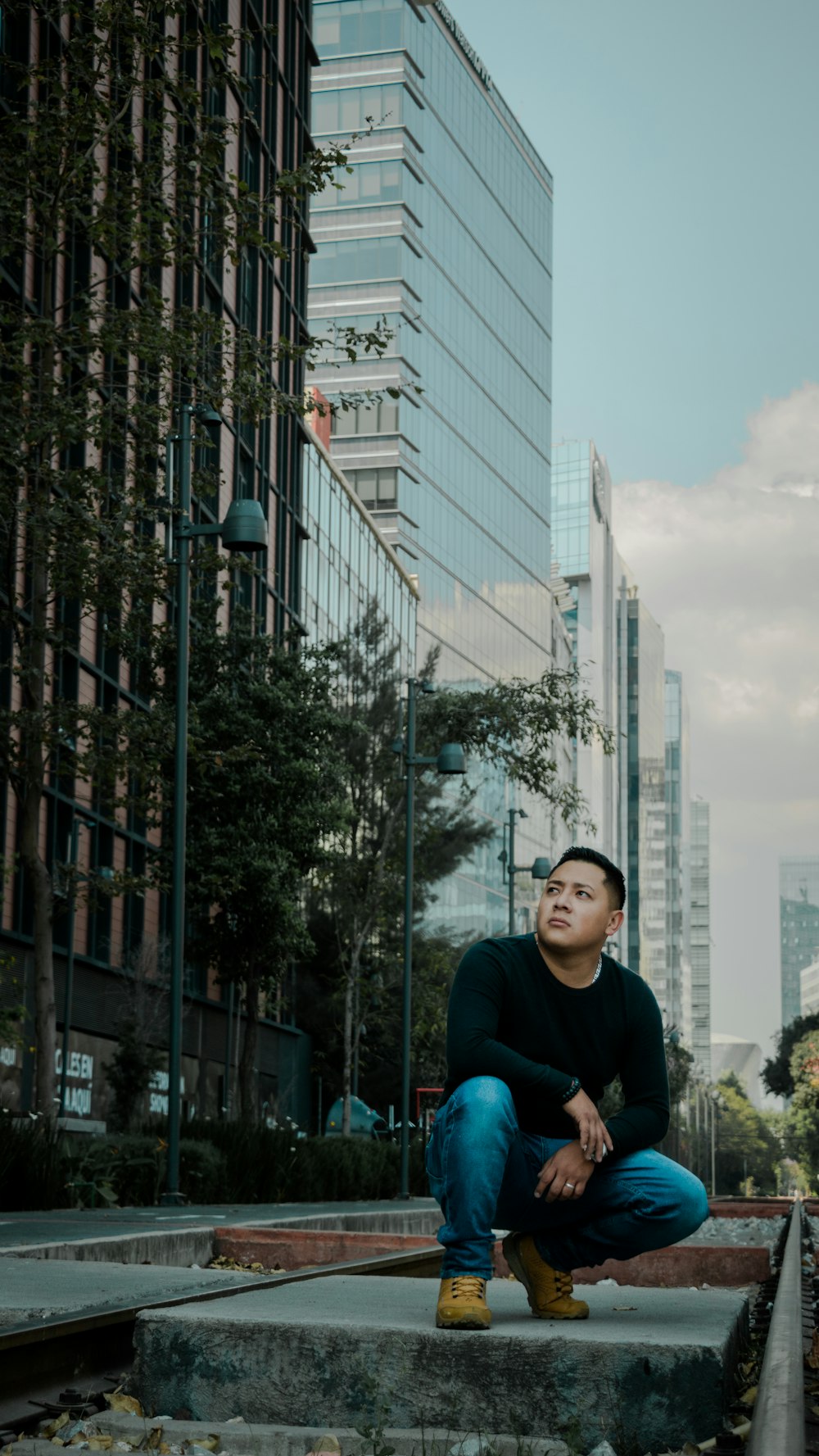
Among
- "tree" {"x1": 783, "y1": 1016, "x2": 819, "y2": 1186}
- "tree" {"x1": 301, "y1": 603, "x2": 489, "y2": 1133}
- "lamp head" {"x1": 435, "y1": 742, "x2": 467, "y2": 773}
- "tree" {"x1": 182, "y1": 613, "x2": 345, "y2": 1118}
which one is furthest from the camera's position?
"tree" {"x1": 783, "y1": 1016, "x2": 819, "y2": 1186}

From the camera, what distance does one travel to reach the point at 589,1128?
407 cm

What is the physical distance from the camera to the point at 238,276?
4728 cm

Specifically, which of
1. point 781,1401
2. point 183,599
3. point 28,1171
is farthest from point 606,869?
point 183,599

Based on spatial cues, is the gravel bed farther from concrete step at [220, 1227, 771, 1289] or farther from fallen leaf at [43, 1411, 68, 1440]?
fallen leaf at [43, 1411, 68, 1440]

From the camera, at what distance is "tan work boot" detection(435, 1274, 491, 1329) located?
3.82 metres

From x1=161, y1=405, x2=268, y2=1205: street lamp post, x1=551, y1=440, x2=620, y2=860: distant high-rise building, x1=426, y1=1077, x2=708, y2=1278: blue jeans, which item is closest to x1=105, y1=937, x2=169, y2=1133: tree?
x1=161, y1=405, x2=268, y2=1205: street lamp post

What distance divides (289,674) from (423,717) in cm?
576

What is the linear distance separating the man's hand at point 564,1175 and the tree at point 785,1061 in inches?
4459

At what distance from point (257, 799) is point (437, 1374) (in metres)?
27.3

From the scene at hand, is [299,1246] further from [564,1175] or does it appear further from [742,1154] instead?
[742,1154]

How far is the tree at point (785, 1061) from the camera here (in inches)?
4518

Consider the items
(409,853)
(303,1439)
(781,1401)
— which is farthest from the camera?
(409,853)

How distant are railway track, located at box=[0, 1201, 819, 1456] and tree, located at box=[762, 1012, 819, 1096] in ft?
369

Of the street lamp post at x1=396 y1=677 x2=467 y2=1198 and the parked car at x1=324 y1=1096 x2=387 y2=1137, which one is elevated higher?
the street lamp post at x1=396 y1=677 x2=467 y2=1198
